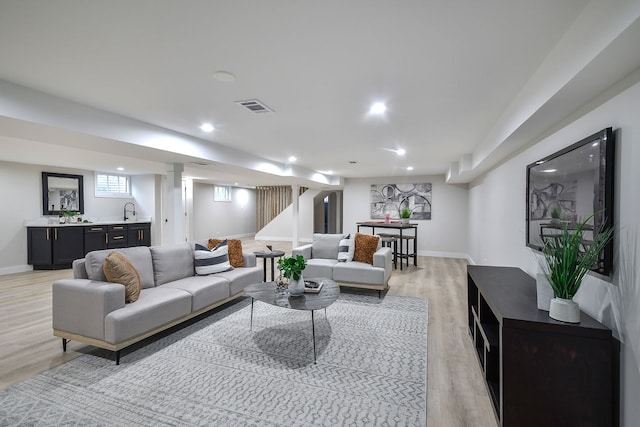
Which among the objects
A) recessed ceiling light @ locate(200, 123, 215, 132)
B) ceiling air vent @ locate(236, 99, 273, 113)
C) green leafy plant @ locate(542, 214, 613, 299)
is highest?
ceiling air vent @ locate(236, 99, 273, 113)

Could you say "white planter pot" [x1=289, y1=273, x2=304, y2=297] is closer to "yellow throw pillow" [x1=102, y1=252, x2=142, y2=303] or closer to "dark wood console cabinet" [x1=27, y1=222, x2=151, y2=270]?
"yellow throw pillow" [x1=102, y1=252, x2=142, y2=303]

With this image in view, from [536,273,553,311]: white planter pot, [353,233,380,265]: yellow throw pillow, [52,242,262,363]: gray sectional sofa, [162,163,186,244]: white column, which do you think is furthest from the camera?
[162,163,186,244]: white column

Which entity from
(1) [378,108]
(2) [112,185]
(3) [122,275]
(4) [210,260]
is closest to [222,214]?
(2) [112,185]

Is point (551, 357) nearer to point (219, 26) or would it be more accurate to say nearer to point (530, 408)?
point (530, 408)

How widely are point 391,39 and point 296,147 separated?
326 centimetres

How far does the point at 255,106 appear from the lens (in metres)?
3.05

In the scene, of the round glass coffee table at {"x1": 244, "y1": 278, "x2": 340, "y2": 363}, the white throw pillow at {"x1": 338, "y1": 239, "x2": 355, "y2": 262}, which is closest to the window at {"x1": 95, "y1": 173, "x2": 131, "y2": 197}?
the white throw pillow at {"x1": 338, "y1": 239, "x2": 355, "y2": 262}

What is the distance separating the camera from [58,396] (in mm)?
2094

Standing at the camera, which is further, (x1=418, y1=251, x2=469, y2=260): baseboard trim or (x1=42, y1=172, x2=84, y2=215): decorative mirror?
(x1=418, y1=251, x2=469, y2=260): baseboard trim

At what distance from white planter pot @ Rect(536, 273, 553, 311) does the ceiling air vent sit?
265 cm

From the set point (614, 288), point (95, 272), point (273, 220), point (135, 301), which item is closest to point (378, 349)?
point (614, 288)

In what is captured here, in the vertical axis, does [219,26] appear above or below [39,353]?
above

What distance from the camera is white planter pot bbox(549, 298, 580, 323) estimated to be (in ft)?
5.32

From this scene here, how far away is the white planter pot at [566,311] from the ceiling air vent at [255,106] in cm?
275
